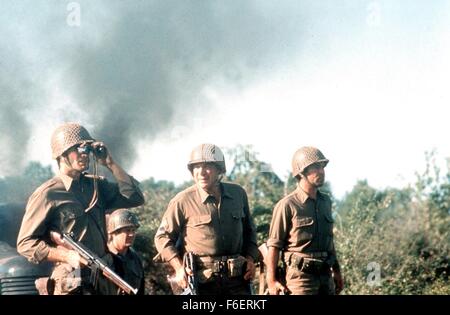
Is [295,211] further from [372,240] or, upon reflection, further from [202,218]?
[372,240]

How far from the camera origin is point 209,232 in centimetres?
958

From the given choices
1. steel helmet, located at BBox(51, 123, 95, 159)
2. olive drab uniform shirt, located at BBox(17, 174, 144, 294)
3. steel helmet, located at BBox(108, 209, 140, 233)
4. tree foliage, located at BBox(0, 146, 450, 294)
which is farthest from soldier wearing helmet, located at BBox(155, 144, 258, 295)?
tree foliage, located at BBox(0, 146, 450, 294)

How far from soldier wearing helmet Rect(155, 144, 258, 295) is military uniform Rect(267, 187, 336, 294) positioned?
59cm

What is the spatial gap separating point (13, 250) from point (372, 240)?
22.0 feet

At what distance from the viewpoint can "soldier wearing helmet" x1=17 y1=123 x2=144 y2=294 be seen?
29.4 ft

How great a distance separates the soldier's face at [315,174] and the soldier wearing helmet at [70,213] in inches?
77.4

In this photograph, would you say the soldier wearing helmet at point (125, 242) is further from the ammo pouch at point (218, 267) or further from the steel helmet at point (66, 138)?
the steel helmet at point (66, 138)

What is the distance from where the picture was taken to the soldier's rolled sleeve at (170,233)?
9492 millimetres

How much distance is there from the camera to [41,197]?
9055 millimetres

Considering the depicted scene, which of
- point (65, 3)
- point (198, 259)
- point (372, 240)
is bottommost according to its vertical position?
point (198, 259)

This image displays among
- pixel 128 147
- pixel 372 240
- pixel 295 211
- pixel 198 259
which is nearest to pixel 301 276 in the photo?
pixel 295 211

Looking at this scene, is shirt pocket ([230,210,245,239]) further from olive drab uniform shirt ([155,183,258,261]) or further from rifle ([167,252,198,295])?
rifle ([167,252,198,295])

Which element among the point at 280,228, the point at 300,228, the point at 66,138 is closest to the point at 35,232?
the point at 66,138

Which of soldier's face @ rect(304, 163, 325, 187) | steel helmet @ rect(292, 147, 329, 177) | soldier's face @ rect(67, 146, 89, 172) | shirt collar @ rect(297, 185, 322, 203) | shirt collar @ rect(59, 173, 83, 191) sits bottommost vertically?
shirt collar @ rect(59, 173, 83, 191)
